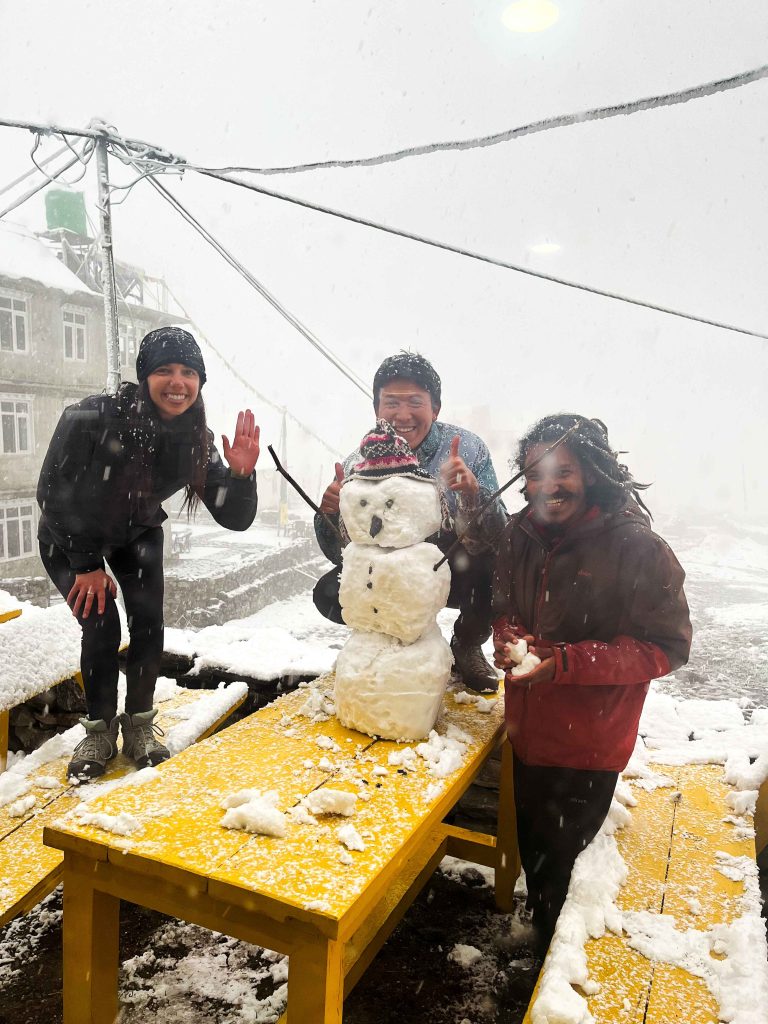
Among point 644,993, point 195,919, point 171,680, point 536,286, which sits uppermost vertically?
point 536,286

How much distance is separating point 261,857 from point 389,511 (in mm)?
795

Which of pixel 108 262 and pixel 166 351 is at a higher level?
pixel 108 262

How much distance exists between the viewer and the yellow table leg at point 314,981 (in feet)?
3.08

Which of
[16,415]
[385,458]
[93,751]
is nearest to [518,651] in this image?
[385,458]

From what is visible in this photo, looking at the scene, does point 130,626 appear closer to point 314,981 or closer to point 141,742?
point 141,742

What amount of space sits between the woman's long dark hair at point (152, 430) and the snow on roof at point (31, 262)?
3433 millimetres

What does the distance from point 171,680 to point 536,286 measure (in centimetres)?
207

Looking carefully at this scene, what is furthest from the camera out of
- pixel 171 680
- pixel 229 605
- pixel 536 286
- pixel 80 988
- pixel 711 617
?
pixel 229 605

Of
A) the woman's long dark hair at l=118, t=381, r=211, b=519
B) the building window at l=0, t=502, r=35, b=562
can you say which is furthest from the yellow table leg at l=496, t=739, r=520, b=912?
the building window at l=0, t=502, r=35, b=562

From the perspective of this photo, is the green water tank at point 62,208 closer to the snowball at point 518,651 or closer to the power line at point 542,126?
the power line at point 542,126

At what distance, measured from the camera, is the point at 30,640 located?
7.22 feet

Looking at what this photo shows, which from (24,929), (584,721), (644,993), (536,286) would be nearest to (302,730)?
(584,721)

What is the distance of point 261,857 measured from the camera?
1.05 m

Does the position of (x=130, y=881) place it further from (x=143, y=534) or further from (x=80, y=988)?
(x=143, y=534)
